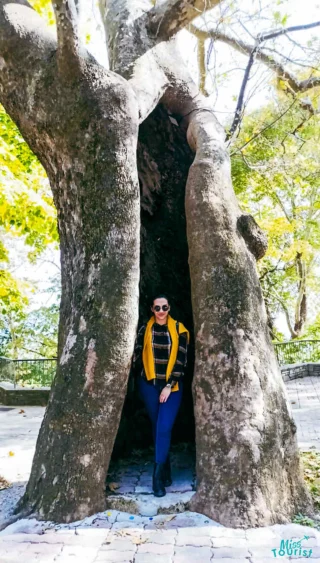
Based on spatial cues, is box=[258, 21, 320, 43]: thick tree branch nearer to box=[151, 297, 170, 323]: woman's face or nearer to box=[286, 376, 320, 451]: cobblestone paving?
box=[151, 297, 170, 323]: woman's face

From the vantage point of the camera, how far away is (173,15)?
5582 millimetres

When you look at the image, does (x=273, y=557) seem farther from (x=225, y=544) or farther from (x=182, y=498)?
(x=182, y=498)

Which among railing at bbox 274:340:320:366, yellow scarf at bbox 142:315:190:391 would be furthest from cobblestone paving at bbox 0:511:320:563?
railing at bbox 274:340:320:366

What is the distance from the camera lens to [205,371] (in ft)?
13.4

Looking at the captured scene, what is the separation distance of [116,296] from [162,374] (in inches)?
35.7

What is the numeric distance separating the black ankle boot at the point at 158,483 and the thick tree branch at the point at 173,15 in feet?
15.0

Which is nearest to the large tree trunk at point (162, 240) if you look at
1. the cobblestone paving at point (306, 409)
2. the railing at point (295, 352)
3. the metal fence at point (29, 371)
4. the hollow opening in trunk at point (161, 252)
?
the hollow opening in trunk at point (161, 252)

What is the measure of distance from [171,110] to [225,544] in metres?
4.59

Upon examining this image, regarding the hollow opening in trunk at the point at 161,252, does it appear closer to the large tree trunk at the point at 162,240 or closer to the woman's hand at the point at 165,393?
the large tree trunk at the point at 162,240

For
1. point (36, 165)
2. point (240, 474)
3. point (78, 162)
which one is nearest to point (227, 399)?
point (240, 474)

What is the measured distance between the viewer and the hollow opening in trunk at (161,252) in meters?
5.41

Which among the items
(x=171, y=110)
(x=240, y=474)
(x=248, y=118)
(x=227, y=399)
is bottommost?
(x=240, y=474)

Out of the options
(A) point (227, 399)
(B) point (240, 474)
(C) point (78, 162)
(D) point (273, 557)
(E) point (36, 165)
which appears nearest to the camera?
(D) point (273, 557)

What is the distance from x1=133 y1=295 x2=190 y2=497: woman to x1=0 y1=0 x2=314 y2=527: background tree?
0.92 ft
